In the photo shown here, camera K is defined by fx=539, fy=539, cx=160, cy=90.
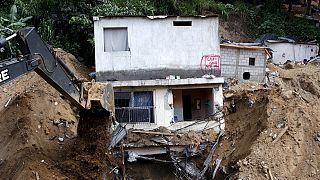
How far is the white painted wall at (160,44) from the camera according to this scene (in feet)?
66.7

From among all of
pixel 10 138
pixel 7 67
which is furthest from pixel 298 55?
pixel 7 67

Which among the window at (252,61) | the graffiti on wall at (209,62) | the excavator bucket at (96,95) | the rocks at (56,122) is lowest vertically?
the rocks at (56,122)

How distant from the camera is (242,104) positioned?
71.2 ft

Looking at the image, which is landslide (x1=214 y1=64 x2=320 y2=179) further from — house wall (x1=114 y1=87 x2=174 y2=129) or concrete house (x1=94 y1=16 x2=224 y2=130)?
house wall (x1=114 y1=87 x2=174 y2=129)

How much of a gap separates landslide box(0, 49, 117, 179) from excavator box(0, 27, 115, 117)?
2.61 ft

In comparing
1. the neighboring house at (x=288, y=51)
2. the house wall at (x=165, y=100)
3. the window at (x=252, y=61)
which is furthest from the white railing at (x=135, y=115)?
the neighboring house at (x=288, y=51)

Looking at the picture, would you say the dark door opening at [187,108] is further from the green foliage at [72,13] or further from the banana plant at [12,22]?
the banana plant at [12,22]

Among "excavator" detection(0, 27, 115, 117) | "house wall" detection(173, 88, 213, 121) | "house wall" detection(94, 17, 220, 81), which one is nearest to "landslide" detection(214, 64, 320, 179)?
"house wall" detection(173, 88, 213, 121)

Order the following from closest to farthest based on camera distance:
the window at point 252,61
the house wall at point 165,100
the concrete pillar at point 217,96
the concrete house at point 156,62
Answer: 1. the concrete house at point 156,62
2. the house wall at point 165,100
3. the concrete pillar at point 217,96
4. the window at point 252,61

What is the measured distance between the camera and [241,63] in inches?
947

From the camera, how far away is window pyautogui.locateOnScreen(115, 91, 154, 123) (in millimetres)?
20484

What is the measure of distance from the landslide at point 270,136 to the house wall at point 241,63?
3.89ft

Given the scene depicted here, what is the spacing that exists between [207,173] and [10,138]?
7.03 m

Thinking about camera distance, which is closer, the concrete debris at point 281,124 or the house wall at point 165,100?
the concrete debris at point 281,124
